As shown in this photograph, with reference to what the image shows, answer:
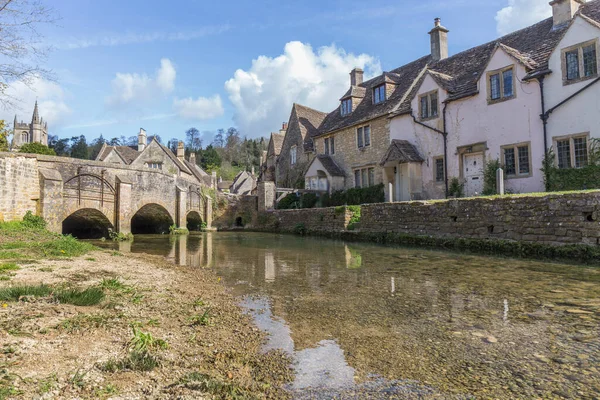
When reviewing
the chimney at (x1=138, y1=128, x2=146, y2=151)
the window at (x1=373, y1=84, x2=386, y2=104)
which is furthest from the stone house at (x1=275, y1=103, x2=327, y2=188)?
the chimney at (x1=138, y1=128, x2=146, y2=151)

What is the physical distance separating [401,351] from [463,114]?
19.5 metres

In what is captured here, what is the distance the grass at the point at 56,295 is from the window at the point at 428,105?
21.5 meters

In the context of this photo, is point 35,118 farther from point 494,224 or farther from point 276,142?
point 494,224

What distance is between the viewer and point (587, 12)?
17.7 m

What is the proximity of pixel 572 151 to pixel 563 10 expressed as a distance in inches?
322

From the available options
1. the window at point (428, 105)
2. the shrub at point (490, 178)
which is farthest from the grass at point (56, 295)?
the window at point (428, 105)

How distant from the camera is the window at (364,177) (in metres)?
27.5

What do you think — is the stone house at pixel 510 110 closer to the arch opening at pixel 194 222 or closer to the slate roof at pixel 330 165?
the slate roof at pixel 330 165

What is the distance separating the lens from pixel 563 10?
61.5 feet

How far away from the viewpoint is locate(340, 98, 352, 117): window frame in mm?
31500

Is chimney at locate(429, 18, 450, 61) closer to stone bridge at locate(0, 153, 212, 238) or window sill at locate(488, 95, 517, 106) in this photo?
window sill at locate(488, 95, 517, 106)

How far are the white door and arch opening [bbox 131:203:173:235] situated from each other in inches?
771

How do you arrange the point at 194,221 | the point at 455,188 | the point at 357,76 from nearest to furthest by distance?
the point at 455,188 < the point at 194,221 < the point at 357,76

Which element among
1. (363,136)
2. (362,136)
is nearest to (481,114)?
(363,136)
